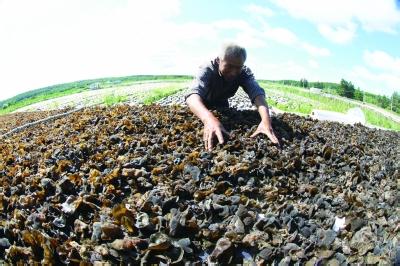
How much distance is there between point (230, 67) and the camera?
5.00 meters

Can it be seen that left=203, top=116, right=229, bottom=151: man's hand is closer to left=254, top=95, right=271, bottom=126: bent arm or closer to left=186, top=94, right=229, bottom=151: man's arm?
left=186, top=94, right=229, bottom=151: man's arm

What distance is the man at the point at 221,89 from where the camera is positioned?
4410 millimetres

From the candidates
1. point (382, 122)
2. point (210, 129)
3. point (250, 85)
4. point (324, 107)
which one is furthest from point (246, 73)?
point (324, 107)

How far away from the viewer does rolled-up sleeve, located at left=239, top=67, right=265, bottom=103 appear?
5406mm

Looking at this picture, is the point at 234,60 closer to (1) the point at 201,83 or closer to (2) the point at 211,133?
(1) the point at 201,83

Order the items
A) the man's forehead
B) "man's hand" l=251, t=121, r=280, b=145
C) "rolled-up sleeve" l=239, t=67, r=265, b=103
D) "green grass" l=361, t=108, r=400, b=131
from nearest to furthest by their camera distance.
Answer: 1. "man's hand" l=251, t=121, r=280, b=145
2. the man's forehead
3. "rolled-up sleeve" l=239, t=67, r=265, b=103
4. "green grass" l=361, t=108, r=400, b=131

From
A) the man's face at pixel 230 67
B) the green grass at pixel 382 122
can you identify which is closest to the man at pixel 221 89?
the man's face at pixel 230 67

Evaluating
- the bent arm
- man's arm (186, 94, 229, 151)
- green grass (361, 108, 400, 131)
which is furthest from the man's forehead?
green grass (361, 108, 400, 131)

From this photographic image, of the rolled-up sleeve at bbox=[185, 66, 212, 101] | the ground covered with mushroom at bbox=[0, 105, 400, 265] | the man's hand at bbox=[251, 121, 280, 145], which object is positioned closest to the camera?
the ground covered with mushroom at bbox=[0, 105, 400, 265]

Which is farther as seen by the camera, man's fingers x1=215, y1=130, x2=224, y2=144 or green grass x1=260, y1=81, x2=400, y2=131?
green grass x1=260, y1=81, x2=400, y2=131

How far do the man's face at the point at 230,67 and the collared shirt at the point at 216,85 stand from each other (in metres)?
0.13

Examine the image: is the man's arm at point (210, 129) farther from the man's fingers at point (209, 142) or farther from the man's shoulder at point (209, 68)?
the man's shoulder at point (209, 68)

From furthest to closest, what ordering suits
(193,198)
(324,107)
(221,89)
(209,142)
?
(324,107)
(221,89)
(209,142)
(193,198)

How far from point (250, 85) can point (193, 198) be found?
2.57 metres
